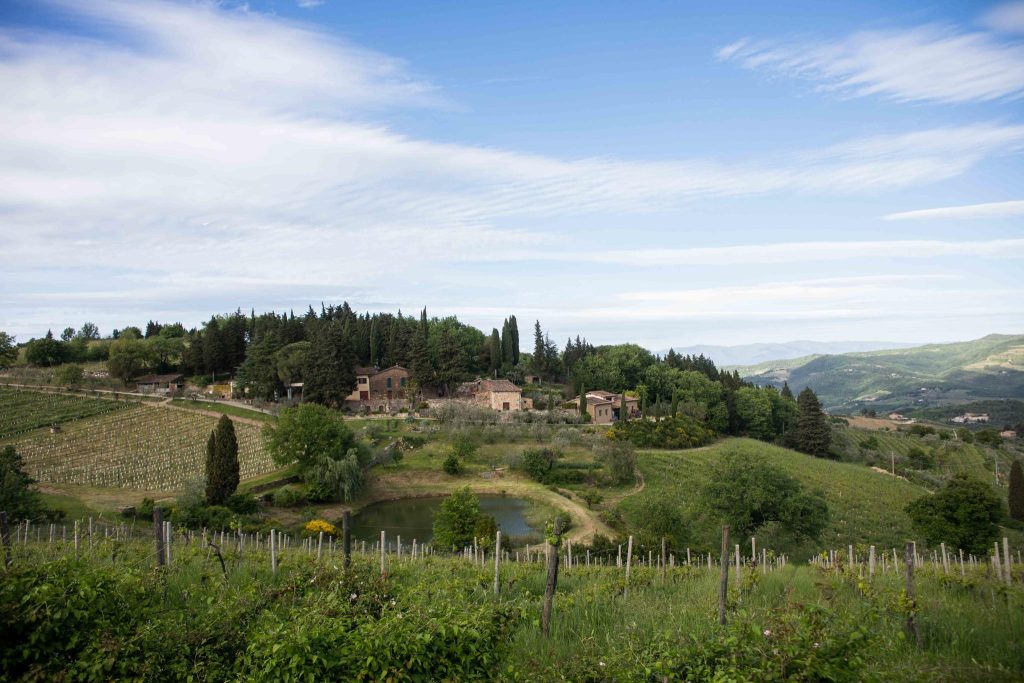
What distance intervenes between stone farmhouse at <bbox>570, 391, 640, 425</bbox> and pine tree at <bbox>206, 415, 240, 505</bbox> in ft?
103

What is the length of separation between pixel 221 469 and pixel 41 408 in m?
31.2

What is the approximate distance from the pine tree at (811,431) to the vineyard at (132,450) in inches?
1838

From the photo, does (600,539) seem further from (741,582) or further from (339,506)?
(339,506)

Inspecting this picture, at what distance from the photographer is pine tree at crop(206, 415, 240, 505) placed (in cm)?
2639

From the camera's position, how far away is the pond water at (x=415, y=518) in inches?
1046

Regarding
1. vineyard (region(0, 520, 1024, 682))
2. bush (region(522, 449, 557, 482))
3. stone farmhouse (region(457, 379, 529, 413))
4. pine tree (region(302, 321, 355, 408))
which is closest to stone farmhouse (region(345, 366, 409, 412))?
pine tree (region(302, 321, 355, 408))

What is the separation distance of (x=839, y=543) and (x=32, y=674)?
2608 cm

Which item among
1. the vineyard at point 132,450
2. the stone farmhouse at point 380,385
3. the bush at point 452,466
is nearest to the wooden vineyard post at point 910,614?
the bush at point 452,466

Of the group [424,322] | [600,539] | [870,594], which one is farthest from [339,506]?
[424,322]

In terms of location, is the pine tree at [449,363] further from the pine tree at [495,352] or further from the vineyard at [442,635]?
the vineyard at [442,635]

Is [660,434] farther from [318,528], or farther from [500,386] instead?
[318,528]

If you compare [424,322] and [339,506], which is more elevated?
[424,322]

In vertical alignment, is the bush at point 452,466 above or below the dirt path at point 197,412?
below

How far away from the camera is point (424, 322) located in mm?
66625
